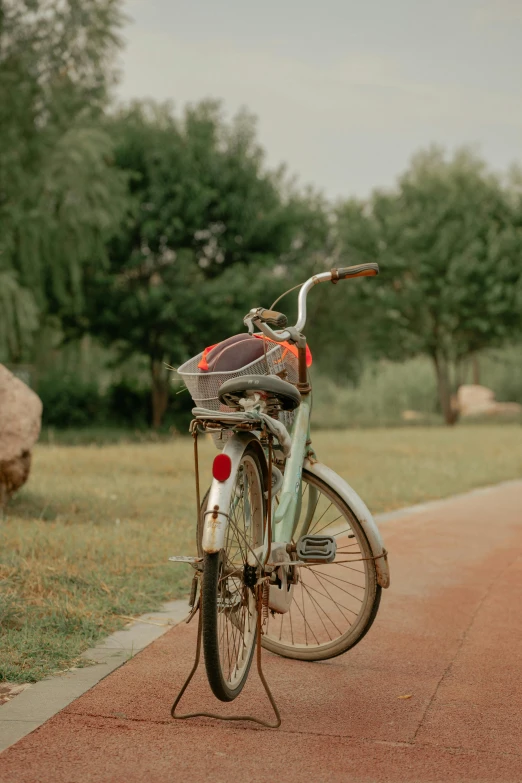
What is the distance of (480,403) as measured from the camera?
3928cm

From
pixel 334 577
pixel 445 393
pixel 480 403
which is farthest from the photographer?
pixel 480 403

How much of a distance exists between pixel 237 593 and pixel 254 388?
761 millimetres

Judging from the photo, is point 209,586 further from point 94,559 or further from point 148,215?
point 148,215

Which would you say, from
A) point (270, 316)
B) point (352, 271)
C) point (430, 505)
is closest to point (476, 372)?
point (430, 505)

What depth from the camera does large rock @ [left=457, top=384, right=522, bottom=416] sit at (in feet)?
125

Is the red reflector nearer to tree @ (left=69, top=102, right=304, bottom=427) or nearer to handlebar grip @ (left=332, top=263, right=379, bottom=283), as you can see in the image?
handlebar grip @ (left=332, top=263, right=379, bottom=283)

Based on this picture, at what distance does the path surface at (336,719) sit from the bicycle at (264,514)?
0.62 ft

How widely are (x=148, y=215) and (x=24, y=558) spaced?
21.1 metres

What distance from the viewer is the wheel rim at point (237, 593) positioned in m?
3.64

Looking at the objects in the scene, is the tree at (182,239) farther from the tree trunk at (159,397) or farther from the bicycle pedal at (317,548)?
the bicycle pedal at (317,548)

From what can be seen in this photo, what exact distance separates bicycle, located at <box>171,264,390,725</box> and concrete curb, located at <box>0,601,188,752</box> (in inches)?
18.9

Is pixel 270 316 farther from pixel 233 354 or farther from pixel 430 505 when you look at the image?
pixel 430 505

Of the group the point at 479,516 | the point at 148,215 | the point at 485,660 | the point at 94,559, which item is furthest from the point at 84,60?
the point at 485,660

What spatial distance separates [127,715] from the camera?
3.62 metres
